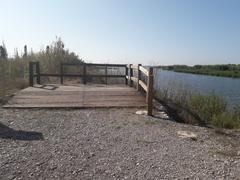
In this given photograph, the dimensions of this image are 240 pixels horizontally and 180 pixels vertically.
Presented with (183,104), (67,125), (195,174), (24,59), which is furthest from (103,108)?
(24,59)

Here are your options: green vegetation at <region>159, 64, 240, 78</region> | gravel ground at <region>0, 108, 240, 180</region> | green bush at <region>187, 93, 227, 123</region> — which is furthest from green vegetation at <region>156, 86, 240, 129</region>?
green vegetation at <region>159, 64, 240, 78</region>

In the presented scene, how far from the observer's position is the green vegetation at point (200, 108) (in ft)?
26.5

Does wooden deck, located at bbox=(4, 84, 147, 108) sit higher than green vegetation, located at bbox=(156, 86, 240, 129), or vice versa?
wooden deck, located at bbox=(4, 84, 147, 108)

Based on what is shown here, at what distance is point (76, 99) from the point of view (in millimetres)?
9781

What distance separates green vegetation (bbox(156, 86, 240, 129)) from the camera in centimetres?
806

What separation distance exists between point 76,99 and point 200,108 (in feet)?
13.0

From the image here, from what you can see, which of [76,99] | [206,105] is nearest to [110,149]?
[76,99]

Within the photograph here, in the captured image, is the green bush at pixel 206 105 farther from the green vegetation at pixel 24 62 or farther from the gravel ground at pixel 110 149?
the green vegetation at pixel 24 62

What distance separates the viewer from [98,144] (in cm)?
534

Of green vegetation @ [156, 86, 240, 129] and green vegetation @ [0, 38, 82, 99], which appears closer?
green vegetation @ [156, 86, 240, 129]

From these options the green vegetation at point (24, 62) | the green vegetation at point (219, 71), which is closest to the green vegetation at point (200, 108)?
the green vegetation at point (24, 62)

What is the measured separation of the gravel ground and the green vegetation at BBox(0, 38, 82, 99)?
7110 mm

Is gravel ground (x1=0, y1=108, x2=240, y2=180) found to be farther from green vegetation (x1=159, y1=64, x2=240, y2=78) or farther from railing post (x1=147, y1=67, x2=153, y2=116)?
green vegetation (x1=159, y1=64, x2=240, y2=78)

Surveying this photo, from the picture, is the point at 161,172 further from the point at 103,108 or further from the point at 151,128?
the point at 103,108
